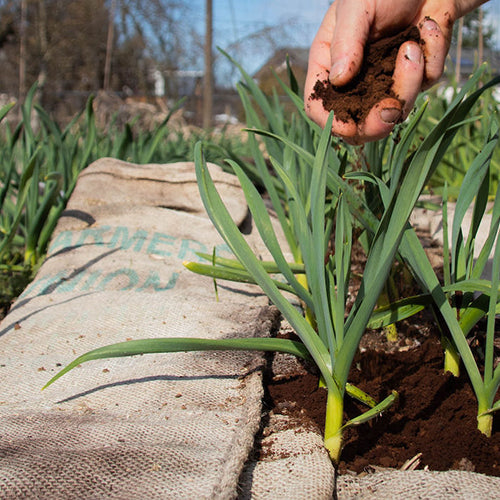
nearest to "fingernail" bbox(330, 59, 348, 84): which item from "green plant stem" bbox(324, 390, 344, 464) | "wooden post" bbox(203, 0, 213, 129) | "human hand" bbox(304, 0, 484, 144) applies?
"human hand" bbox(304, 0, 484, 144)

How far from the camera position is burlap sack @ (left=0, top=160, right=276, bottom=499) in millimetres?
837

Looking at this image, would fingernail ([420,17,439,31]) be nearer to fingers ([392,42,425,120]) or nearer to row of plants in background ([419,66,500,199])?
fingers ([392,42,425,120])

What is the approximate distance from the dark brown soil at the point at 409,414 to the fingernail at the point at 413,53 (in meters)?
0.58

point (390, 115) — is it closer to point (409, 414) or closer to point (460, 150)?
point (409, 414)

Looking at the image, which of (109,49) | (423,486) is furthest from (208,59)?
(423,486)

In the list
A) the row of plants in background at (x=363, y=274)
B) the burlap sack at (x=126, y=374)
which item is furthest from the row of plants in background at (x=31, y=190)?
the row of plants in background at (x=363, y=274)

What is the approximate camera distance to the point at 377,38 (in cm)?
110

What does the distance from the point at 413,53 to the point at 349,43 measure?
0.11 m

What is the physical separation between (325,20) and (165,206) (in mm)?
1253

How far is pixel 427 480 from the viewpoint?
0.83 meters

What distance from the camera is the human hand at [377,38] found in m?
0.97

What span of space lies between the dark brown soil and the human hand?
472 millimetres

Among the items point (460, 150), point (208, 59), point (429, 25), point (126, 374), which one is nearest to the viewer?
point (429, 25)

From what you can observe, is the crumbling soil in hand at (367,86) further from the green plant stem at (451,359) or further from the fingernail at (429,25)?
the green plant stem at (451,359)
